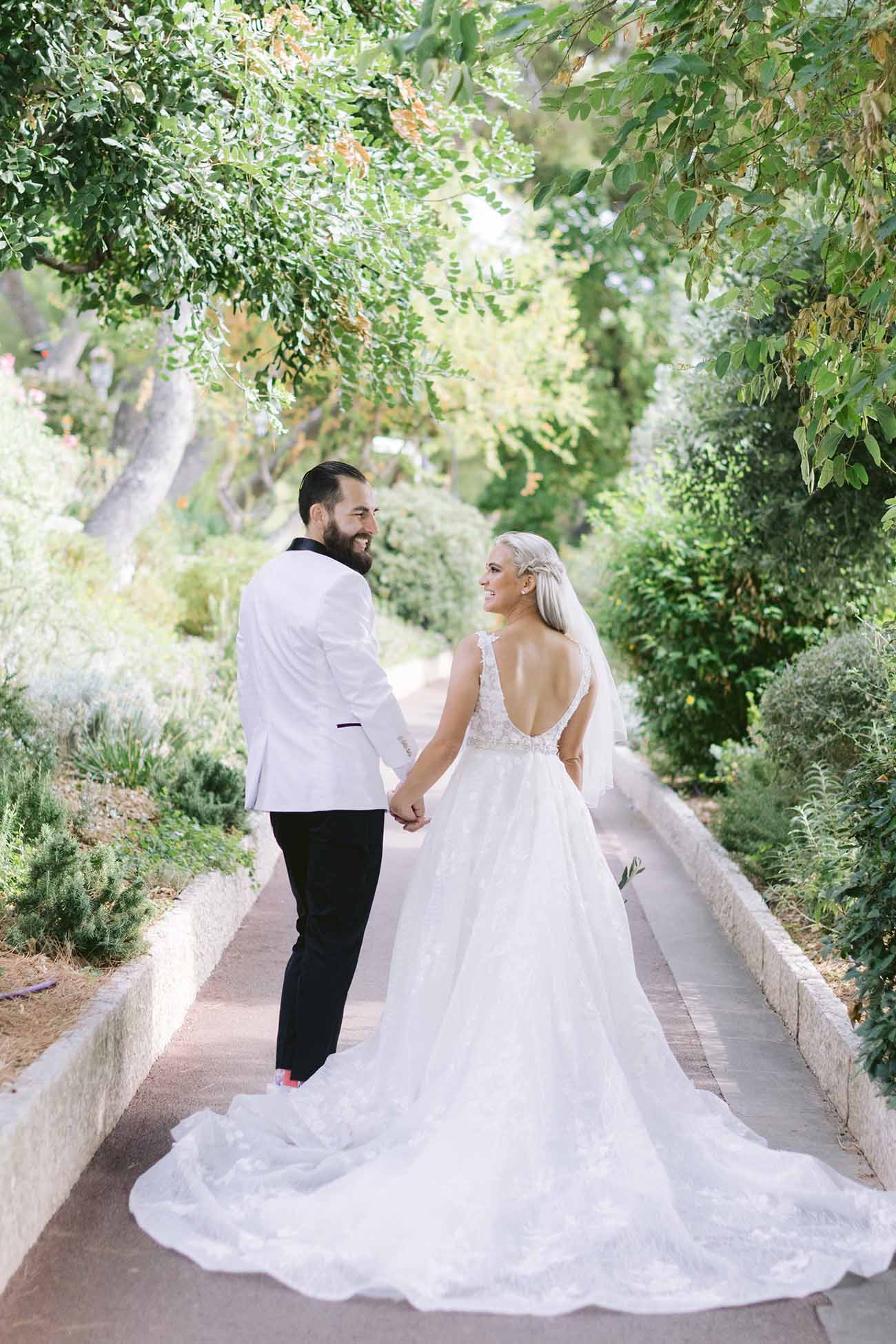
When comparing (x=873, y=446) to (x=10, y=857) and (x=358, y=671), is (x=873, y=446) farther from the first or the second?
(x=10, y=857)

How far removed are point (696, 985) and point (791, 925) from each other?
0.77m

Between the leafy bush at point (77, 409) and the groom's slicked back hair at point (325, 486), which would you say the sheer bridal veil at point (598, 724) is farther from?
the leafy bush at point (77, 409)

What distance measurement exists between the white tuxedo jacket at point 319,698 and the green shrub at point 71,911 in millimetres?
833

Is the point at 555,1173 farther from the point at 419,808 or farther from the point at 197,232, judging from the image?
the point at 197,232

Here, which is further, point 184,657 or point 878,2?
point 184,657

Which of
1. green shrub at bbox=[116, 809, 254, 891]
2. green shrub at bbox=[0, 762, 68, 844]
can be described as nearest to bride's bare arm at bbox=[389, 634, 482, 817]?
green shrub at bbox=[116, 809, 254, 891]

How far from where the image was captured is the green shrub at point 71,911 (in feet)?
17.3

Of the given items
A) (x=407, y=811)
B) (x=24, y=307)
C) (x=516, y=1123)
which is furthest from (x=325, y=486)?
(x=24, y=307)

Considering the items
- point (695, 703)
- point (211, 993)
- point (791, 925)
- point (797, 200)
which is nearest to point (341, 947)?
point (211, 993)

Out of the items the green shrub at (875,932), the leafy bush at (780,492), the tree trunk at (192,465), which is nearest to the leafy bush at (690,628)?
the leafy bush at (780,492)

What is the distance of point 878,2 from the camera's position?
4.35 m

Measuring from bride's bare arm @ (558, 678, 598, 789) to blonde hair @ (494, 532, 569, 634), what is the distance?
31 centimetres

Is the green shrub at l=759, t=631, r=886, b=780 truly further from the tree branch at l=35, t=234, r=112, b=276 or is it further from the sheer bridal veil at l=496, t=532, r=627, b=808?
the tree branch at l=35, t=234, r=112, b=276

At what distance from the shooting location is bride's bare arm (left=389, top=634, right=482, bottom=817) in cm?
477
